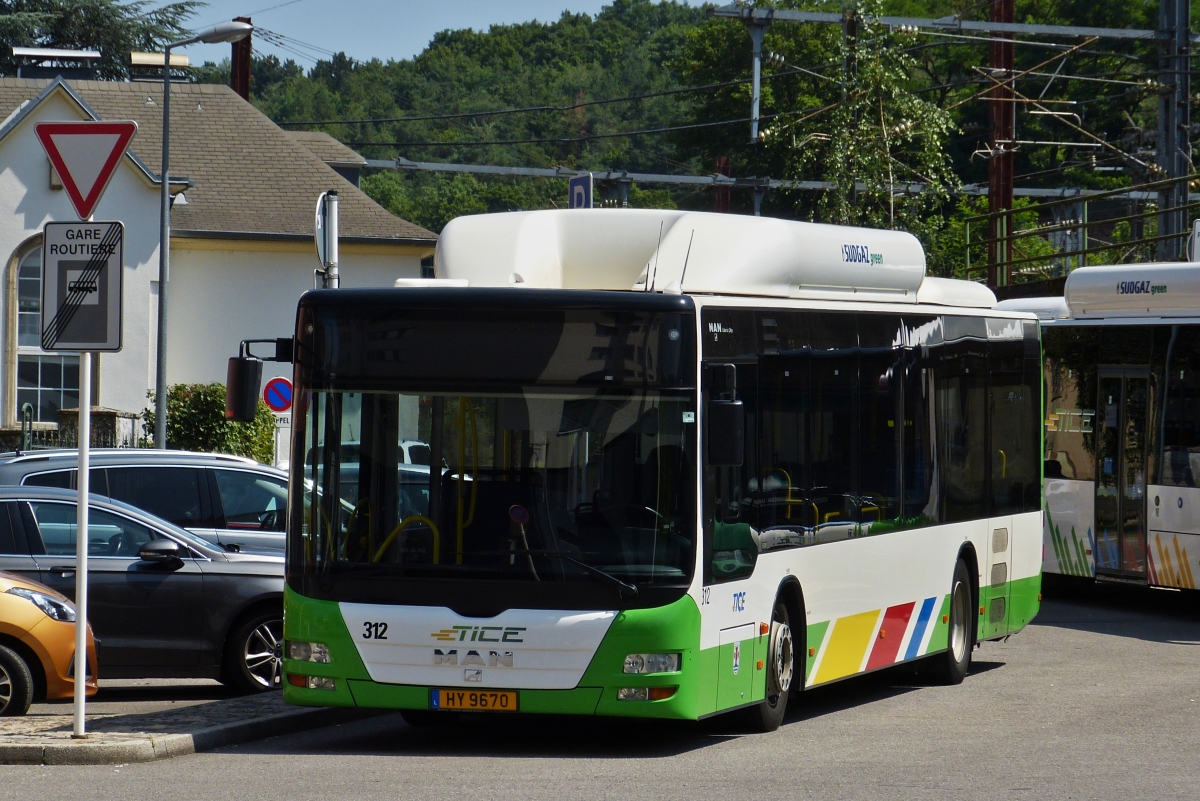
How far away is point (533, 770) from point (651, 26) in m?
106

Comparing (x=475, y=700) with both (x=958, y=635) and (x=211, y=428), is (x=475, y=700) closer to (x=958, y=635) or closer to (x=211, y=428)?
(x=958, y=635)

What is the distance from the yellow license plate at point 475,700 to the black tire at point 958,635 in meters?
5.05

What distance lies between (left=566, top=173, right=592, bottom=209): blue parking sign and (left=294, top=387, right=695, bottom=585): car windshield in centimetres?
562

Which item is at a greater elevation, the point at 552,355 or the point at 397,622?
the point at 552,355

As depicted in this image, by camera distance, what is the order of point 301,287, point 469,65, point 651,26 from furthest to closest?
point 651,26
point 469,65
point 301,287

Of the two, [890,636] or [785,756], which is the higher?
[890,636]

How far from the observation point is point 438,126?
3521 inches

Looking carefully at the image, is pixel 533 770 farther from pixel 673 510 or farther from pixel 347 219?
pixel 347 219

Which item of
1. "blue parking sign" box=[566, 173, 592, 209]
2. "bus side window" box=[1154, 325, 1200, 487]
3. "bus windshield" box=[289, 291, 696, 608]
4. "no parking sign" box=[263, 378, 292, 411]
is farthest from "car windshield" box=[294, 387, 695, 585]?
"no parking sign" box=[263, 378, 292, 411]

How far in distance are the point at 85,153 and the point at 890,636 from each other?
6.22m

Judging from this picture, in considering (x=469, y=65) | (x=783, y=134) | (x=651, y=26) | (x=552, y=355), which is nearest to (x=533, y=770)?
(x=552, y=355)

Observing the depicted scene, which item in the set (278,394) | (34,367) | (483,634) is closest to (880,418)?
(483,634)

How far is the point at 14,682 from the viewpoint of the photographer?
10.5m

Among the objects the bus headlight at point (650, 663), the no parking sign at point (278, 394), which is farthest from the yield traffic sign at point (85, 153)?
the no parking sign at point (278, 394)
